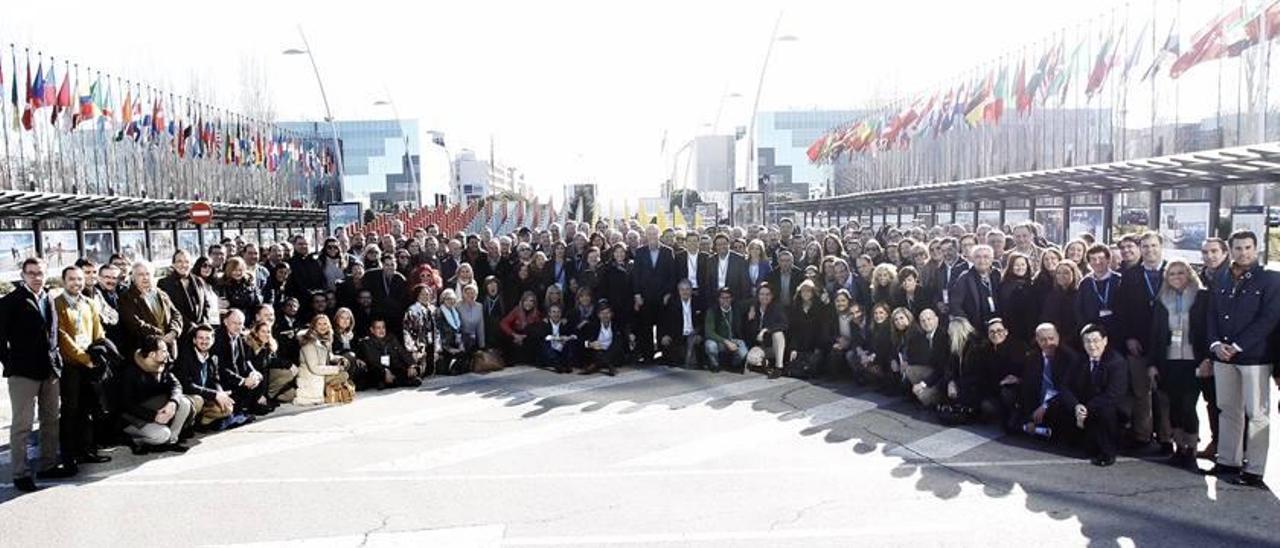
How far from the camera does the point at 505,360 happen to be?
12.4 metres

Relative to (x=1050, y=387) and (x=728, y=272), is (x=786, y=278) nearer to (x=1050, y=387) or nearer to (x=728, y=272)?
(x=728, y=272)

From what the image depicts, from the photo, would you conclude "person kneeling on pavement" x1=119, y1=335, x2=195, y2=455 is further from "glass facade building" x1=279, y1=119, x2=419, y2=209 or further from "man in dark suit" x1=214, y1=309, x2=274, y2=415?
"glass facade building" x1=279, y1=119, x2=419, y2=209

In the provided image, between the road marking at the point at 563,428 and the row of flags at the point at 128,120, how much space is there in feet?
69.3

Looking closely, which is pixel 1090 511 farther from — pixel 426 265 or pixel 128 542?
pixel 426 265

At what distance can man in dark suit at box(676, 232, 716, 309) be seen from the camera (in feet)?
40.4

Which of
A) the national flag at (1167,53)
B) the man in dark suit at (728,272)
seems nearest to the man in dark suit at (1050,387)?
the man in dark suit at (728,272)

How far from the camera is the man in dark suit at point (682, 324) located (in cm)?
1207

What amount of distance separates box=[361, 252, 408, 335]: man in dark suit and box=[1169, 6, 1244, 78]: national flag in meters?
16.2

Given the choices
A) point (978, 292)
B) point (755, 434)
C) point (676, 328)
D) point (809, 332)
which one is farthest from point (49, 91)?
point (978, 292)

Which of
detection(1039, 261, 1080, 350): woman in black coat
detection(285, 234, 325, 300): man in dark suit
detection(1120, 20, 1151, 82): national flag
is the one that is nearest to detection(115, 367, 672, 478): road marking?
detection(285, 234, 325, 300): man in dark suit

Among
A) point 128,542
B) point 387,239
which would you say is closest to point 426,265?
point 387,239

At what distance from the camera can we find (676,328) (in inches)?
481

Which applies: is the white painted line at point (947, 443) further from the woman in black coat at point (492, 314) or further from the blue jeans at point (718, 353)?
the woman in black coat at point (492, 314)

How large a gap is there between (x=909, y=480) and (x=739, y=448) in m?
1.54
